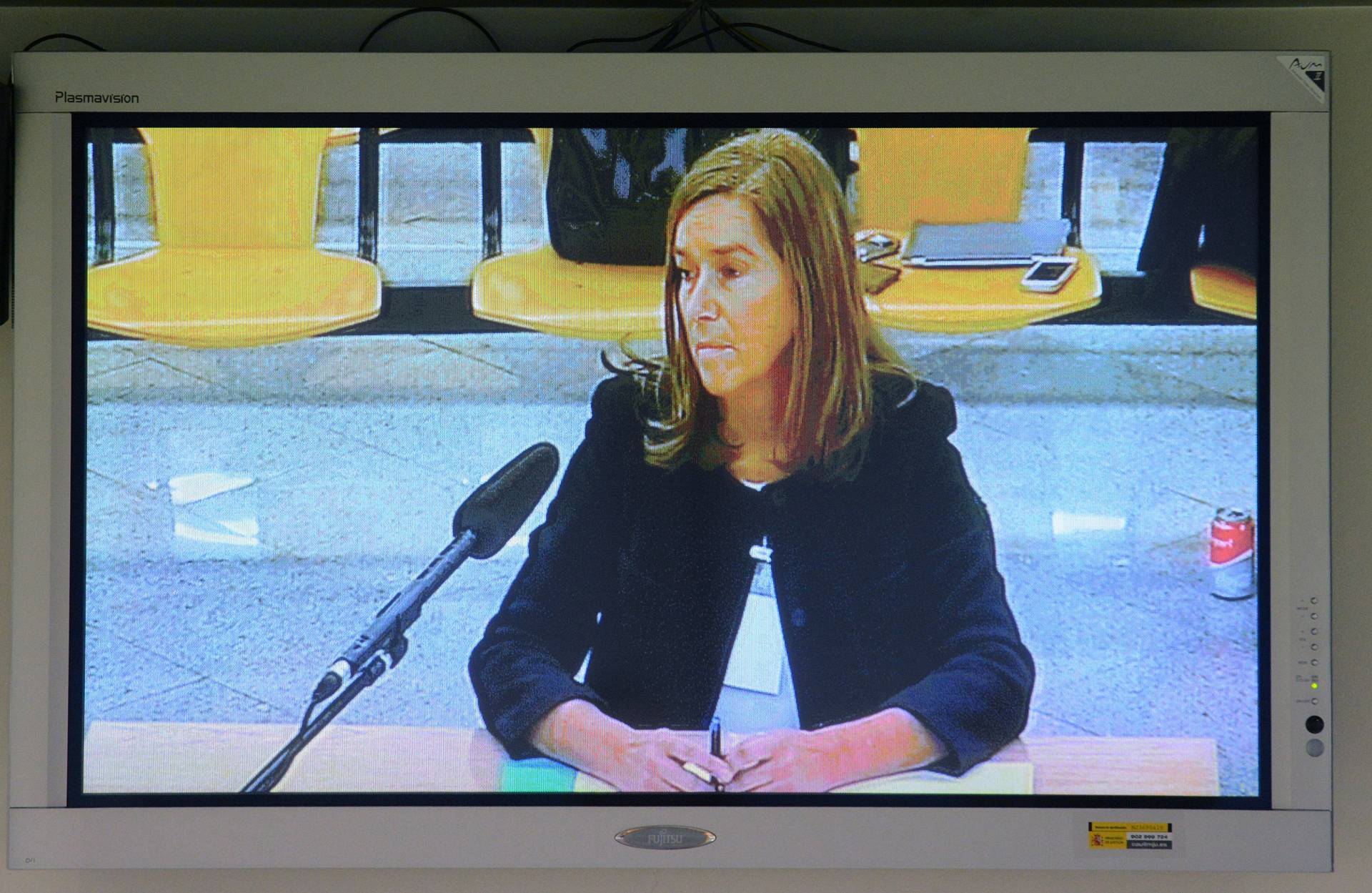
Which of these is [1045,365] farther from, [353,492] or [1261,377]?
[353,492]

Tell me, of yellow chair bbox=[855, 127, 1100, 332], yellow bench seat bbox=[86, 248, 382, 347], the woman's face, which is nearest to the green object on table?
the woman's face

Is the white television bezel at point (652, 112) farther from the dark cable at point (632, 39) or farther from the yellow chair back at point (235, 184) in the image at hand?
the dark cable at point (632, 39)

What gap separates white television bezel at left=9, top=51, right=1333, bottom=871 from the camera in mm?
1917

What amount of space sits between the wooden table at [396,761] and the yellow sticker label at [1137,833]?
0.17 feet

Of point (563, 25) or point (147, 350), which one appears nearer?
point (147, 350)

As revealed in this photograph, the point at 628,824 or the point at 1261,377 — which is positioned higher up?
the point at 1261,377

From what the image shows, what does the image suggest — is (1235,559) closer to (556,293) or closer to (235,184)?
(556,293)

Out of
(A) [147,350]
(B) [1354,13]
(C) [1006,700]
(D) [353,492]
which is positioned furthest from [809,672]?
(B) [1354,13]

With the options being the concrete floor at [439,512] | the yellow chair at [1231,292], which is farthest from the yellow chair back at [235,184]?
the yellow chair at [1231,292]

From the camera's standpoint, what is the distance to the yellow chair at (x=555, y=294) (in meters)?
1.94

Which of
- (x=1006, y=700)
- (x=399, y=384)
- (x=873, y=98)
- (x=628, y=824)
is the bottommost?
(x=628, y=824)

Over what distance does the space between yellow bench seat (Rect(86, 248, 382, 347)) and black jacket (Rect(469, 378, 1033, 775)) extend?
49cm

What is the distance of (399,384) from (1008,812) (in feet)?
4.01

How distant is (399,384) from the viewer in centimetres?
194
